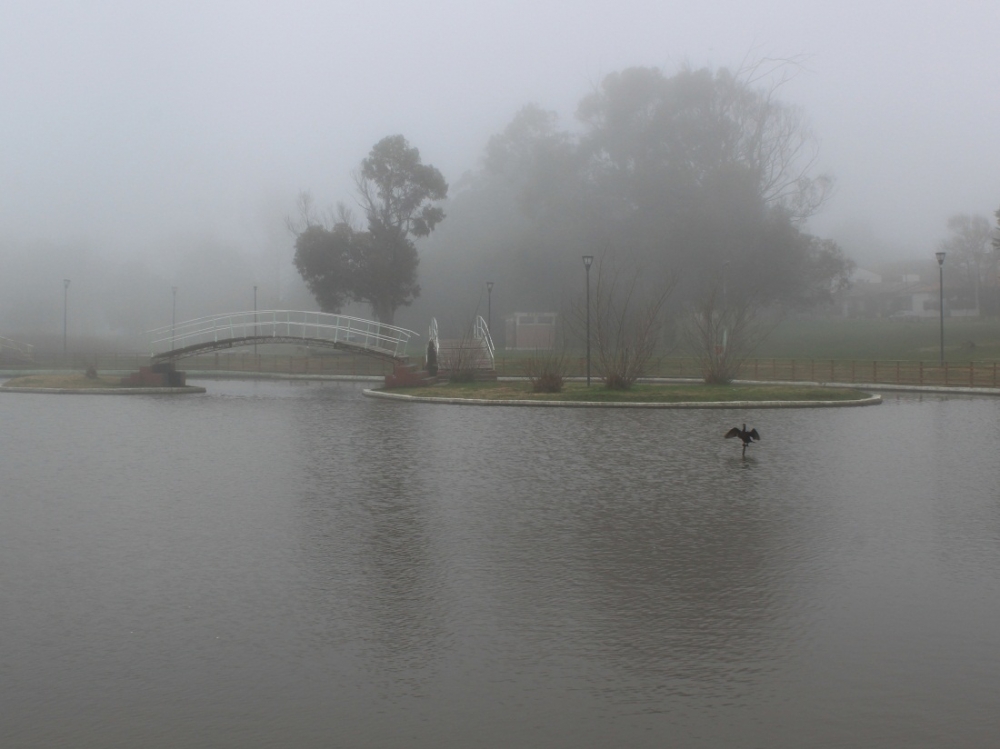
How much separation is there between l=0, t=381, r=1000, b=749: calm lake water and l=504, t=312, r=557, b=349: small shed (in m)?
57.4

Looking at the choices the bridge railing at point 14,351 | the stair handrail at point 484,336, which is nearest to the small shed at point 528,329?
the stair handrail at point 484,336

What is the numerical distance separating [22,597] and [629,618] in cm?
438

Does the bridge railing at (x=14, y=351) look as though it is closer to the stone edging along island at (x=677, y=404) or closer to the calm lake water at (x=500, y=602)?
the stone edging along island at (x=677, y=404)

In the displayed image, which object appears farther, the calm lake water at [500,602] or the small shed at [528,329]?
the small shed at [528,329]

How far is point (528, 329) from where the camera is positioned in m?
75.1

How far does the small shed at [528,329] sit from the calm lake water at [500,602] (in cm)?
5741

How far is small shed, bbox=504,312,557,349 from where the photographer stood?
2884 inches

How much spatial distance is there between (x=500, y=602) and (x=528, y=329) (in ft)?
223

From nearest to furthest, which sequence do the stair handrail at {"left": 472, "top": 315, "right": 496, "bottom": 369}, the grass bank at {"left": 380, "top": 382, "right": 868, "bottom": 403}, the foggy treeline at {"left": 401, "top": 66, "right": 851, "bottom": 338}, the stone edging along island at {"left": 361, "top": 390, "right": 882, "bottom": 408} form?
the stone edging along island at {"left": 361, "top": 390, "right": 882, "bottom": 408}, the grass bank at {"left": 380, "top": 382, "right": 868, "bottom": 403}, the stair handrail at {"left": 472, "top": 315, "right": 496, "bottom": 369}, the foggy treeline at {"left": 401, "top": 66, "right": 851, "bottom": 338}

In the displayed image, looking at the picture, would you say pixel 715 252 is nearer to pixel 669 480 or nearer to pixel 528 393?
pixel 528 393

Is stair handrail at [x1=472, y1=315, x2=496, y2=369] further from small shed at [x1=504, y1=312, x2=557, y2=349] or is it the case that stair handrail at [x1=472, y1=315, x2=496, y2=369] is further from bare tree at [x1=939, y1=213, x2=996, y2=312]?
bare tree at [x1=939, y1=213, x2=996, y2=312]

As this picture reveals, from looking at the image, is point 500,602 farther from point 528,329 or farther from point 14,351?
point 14,351

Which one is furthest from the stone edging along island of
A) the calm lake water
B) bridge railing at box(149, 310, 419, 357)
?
the calm lake water

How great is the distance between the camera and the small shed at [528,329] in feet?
240
